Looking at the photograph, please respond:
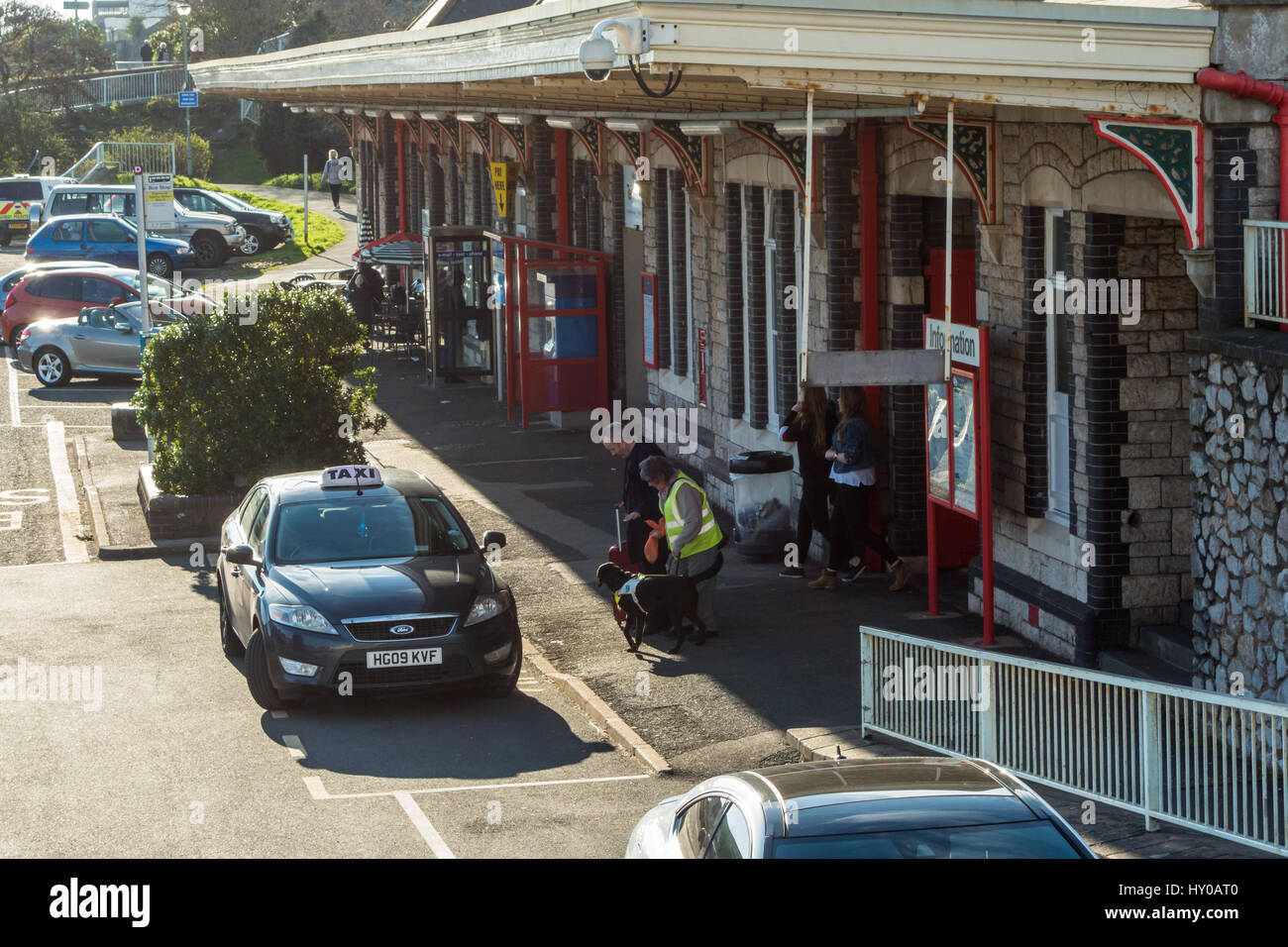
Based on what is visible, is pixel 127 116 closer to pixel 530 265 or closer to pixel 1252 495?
pixel 530 265

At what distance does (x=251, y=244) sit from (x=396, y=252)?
54.4 feet

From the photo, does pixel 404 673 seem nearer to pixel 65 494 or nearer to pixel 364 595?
pixel 364 595

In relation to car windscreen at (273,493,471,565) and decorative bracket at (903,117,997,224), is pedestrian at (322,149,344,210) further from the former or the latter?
decorative bracket at (903,117,997,224)

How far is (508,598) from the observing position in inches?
523

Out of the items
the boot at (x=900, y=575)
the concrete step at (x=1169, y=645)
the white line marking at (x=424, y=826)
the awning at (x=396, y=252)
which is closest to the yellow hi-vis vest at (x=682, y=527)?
the boot at (x=900, y=575)

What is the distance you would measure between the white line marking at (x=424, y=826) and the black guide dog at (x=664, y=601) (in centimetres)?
357

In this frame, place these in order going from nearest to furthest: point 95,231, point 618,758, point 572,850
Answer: point 572,850 < point 618,758 < point 95,231

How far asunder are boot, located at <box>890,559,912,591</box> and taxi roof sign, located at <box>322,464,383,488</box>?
4.36m

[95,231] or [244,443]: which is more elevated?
[95,231]

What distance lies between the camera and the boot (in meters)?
15.6

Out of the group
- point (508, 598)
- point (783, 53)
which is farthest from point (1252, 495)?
point (508, 598)

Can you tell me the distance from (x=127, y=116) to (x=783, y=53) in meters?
73.3

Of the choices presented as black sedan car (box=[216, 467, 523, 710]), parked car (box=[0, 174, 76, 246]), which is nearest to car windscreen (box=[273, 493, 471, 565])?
black sedan car (box=[216, 467, 523, 710])

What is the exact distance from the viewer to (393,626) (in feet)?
41.7
